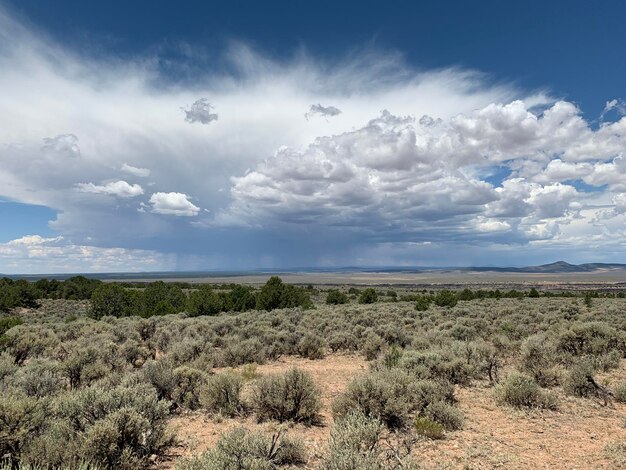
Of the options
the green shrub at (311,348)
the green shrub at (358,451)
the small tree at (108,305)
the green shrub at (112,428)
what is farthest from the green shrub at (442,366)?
the small tree at (108,305)

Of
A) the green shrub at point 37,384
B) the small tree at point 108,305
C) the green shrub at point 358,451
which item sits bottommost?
the small tree at point 108,305

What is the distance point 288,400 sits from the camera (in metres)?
9.75

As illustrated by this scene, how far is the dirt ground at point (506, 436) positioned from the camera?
7.34 meters

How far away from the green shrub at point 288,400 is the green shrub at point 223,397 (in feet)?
1.86

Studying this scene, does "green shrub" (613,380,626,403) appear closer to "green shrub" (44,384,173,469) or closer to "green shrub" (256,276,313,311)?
"green shrub" (44,384,173,469)

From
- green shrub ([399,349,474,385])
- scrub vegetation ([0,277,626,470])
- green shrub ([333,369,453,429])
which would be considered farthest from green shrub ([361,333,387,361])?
green shrub ([333,369,453,429])

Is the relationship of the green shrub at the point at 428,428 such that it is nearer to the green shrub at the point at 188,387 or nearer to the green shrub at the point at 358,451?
the green shrub at the point at 358,451

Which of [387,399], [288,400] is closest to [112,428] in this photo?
[288,400]

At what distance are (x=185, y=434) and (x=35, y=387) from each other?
4258 mm

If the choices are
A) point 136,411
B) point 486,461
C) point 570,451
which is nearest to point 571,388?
point 570,451

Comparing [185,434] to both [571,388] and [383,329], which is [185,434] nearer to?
[571,388]

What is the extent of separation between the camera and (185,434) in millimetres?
8836

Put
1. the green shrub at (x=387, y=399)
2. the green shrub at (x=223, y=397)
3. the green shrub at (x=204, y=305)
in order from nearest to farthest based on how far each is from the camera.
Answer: the green shrub at (x=387, y=399) → the green shrub at (x=223, y=397) → the green shrub at (x=204, y=305)

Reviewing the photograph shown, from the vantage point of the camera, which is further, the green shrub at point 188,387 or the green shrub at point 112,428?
the green shrub at point 188,387
